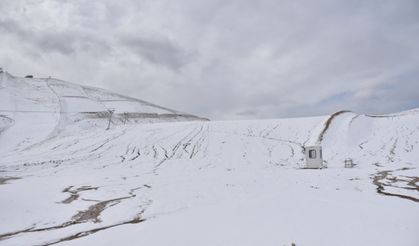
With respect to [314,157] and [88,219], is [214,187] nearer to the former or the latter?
[88,219]

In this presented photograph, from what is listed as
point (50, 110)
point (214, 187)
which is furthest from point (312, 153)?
point (50, 110)

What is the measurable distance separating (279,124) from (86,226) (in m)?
21.3

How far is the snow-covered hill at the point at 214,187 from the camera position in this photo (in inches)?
184

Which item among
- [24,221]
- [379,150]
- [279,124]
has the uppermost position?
[279,124]

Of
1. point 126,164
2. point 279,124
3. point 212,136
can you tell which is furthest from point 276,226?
point 279,124

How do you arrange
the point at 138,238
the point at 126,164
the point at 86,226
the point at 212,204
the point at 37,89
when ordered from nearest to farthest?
1. the point at 138,238
2. the point at 86,226
3. the point at 212,204
4. the point at 126,164
5. the point at 37,89

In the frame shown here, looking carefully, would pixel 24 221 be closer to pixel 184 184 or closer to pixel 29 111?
pixel 184 184

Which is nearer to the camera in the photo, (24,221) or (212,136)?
(24,221)

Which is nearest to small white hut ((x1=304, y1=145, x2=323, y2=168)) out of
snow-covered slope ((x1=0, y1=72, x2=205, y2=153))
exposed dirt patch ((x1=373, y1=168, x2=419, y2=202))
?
exposed dirt patch ((x1=373, y1=168, x2=419, y2=202))

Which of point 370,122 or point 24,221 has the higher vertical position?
point 370,122

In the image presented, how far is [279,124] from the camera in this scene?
80.3ft

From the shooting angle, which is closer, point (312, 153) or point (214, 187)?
point (214, 187)

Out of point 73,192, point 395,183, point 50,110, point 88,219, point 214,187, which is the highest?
point 50,110

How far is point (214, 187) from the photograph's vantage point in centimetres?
865
